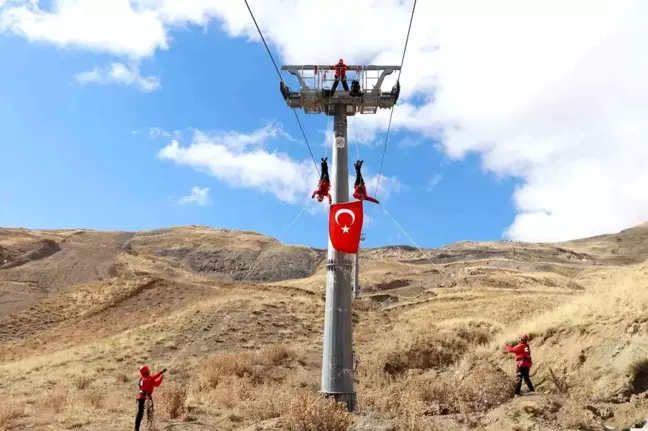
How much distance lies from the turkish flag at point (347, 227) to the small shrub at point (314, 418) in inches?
162

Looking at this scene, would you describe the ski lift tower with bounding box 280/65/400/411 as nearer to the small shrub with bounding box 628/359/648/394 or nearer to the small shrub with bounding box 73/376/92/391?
the small shrub with bounding box 628/359/648/394

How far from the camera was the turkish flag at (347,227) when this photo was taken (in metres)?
12.6

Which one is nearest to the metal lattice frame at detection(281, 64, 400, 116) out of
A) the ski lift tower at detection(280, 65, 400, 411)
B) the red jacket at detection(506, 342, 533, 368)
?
the ski lift tower at detection(280, 65, 400, 411)

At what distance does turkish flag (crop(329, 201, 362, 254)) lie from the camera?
12641mm

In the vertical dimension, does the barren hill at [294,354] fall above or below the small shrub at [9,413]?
above

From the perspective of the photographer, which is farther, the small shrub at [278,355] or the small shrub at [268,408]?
the small shrub at [278,355]

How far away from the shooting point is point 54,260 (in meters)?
66.9

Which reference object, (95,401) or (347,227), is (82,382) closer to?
(95,401)

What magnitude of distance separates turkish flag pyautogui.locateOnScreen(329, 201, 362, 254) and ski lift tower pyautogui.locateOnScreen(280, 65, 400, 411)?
1.07 feet

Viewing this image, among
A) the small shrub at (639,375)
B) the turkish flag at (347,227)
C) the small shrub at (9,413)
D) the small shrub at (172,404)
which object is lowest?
the small shrub at (9,413)

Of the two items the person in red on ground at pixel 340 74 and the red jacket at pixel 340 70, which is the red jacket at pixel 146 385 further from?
the red jacket at pixel 340 70

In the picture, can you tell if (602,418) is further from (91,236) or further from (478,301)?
(91,236)

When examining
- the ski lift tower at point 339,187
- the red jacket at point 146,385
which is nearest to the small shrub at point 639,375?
the ski lift tower at point 339,187

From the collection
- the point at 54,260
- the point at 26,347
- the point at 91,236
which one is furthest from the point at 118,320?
the point at 91,236
